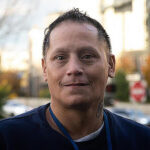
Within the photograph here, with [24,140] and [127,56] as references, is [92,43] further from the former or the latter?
[127,56]

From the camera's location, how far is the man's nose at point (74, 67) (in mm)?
1932

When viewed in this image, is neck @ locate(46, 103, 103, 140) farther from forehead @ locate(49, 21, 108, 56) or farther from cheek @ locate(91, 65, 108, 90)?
forehead @ locate(49, 21, 108, 56)

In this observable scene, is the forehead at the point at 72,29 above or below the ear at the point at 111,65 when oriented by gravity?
above

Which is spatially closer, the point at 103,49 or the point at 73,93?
the point at 73,93

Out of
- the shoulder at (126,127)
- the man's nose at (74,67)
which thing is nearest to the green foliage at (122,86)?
the shoulder at (126,127)

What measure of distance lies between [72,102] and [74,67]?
0.19m

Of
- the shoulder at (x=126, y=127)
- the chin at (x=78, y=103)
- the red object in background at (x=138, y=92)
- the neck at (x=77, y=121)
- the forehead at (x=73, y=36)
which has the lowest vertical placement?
the red object in background at (x=138, y=92)

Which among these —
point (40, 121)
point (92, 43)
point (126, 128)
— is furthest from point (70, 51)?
point (126, 128)

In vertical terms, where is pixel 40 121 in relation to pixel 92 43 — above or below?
below

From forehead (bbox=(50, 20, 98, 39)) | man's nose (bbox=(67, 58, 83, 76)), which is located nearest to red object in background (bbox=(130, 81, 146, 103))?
forehead (bbox=(50, 20, 98, 39))

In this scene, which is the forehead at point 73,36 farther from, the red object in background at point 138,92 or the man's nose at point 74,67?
the red object in background at point 138,92

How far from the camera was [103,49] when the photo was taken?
212cm

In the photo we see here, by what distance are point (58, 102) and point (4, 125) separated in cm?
33

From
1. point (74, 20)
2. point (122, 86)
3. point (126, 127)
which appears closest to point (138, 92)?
point (126, 127)
